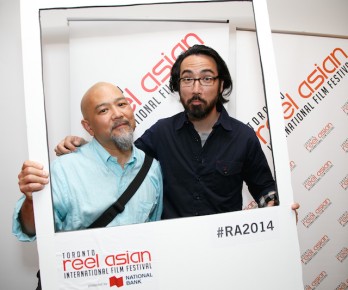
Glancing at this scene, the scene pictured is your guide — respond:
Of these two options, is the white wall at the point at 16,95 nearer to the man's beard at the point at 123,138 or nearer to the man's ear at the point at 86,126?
the man's ear at the point at 86,126

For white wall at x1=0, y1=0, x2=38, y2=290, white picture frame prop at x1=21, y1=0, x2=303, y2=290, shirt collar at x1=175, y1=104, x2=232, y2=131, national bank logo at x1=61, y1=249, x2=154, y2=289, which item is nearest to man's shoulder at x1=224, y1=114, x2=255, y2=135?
shirt collar at x1=175, y1=104, x2=232, y2=131

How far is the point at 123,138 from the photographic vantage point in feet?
3.85

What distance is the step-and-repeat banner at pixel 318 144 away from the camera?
172cm

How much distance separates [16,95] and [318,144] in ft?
5.53

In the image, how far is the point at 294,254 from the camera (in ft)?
3.72

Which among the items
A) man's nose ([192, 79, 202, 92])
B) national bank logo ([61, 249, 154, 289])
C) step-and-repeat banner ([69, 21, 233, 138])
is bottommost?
national bank logo ([61, 249, 154, 289])

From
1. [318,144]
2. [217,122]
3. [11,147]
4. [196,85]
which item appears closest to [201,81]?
[196,85]

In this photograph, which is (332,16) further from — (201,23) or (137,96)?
(137,96)

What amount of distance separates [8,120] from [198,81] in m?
1.05

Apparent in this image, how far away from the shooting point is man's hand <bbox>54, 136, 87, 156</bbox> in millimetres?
1131

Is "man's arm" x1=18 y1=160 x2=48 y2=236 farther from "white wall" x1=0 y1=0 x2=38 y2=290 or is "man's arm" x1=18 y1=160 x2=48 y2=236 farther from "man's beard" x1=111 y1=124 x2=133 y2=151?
"white wall" x1=0 y1=0 x2=38 y2=290

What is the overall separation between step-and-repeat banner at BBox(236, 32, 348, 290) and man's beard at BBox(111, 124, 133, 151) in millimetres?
968

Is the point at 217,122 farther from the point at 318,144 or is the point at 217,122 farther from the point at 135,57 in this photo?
the point at 318,144

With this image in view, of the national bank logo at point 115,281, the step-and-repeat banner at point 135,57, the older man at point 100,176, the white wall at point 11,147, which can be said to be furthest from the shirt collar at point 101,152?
the white wall at point 11,147
